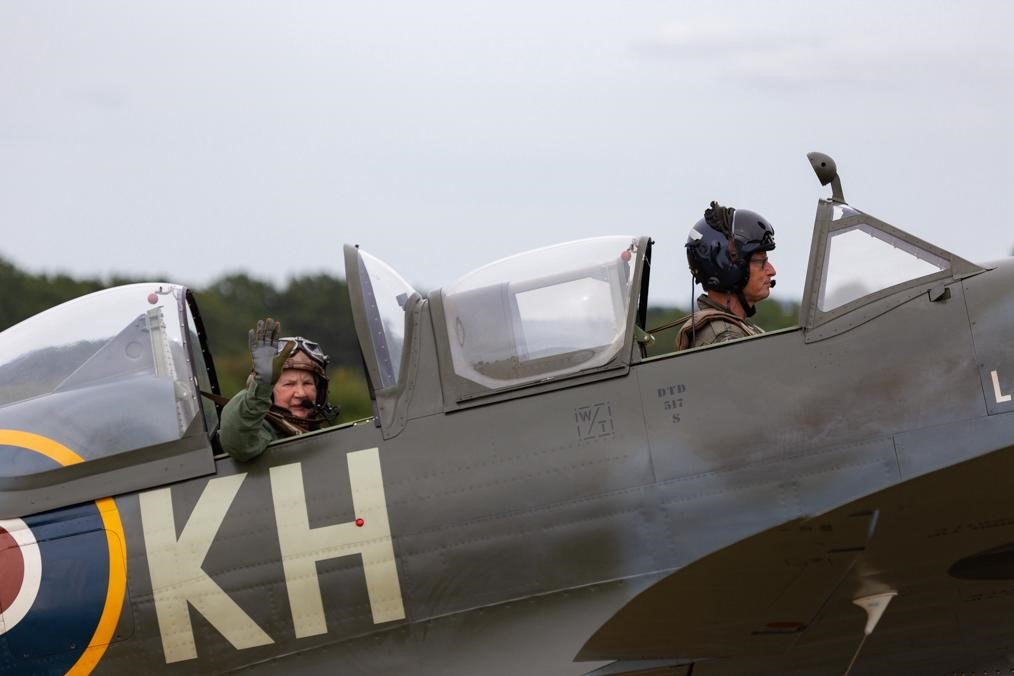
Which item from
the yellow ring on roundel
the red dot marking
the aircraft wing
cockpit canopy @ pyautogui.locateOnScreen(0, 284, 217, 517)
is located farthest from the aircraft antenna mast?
the red dot marking

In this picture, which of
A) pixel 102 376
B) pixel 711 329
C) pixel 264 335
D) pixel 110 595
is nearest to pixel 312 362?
pixel 264 335

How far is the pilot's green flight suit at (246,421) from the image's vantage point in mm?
5871

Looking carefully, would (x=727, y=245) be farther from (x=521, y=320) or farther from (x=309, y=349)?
(x=309, y=349)

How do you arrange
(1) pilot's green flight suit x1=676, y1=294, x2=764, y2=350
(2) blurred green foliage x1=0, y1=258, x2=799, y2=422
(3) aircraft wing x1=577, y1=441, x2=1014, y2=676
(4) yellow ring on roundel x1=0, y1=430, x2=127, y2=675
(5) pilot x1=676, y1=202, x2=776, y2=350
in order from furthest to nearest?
(2) blurred green foliage x1=0, y1=258, x2=799, y2=422
(5) pilot x1=676, y1=202, x2=776, y2=350
(1) pilot's green flight suit x1=676, y1=294, x2=764, y2=350
(4) yellow ring on roundel x1=0, y1=430, x2=127, y2=675
(3) aircraft wing x1=577, y1=441, x2=1014, y2=676

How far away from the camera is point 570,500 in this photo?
561 cm

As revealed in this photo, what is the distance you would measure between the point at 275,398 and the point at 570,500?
1.79 metres

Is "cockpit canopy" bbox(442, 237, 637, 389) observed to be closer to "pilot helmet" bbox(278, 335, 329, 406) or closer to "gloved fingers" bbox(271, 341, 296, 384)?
Result: "gloved fingers" bbox(271, 341, 296, 384)

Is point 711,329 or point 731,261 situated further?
point 731,261

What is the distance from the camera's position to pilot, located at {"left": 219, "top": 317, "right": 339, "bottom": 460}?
5.89 meters

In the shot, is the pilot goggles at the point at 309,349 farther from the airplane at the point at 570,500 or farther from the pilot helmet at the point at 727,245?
the pilot helmet at the point at 727,245

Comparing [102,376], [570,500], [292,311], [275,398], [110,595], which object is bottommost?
[110,595]

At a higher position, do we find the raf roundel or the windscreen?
the windscreen

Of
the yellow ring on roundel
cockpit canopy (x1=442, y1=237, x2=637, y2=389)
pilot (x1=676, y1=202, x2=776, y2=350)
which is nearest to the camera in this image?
cockpit canopy (x1=442, y1=237, x2=637, y2=389)

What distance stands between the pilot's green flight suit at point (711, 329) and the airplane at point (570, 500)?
35 cm
